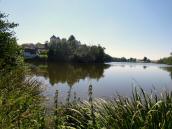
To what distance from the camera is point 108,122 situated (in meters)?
4.52

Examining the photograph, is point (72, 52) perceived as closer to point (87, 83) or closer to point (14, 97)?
point (87, 83)

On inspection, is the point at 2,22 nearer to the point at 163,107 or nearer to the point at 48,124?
the point at 48,124

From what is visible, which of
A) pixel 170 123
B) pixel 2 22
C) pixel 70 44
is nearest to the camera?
pixel 170 123

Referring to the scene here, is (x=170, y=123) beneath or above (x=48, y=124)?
above

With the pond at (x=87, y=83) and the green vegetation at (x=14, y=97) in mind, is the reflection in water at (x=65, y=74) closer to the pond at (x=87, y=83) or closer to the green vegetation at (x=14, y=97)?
the pond at (x=87, y=83)

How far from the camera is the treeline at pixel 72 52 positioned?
84438mm

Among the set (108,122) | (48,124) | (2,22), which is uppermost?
(2,22)

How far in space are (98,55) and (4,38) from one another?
86.4 m

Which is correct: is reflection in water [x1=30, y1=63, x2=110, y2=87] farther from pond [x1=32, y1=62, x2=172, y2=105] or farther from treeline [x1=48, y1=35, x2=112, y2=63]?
treeline [x1=48, y1=35, x2=112, y2=63]

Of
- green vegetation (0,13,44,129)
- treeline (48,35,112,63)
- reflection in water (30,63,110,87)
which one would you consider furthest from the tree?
treeline (48,35,112,63)

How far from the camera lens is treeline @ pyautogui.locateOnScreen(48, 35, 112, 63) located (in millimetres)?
84438

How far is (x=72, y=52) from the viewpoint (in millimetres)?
89062

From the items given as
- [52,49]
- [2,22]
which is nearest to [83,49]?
[52,49]

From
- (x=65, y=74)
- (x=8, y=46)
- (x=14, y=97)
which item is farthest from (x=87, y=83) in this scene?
(x=14, y=97)
